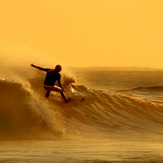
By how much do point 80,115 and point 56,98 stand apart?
3.53ft

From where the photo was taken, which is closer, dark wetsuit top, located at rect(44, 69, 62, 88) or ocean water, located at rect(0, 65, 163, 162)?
ocean water, located at rect(0, 65, 163, 162)

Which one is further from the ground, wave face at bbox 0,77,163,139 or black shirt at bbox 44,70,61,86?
black shirt at bbox 44,70,61,86

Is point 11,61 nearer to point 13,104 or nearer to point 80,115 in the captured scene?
point 80,115

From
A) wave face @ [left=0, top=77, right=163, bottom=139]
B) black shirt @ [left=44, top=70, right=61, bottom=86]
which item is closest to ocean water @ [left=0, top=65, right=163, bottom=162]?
wave face @ [left=0, top=77, right=163, bottom=139]

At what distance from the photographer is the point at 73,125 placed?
55.0 feet

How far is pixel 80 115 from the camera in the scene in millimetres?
17984

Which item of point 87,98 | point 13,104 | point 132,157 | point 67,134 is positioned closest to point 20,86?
point 13,104

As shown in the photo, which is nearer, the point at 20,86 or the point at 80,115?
the point at 20,86

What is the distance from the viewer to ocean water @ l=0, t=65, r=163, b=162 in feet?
36.1

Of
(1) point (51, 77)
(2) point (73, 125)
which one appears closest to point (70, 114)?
(2) point (73, 125)

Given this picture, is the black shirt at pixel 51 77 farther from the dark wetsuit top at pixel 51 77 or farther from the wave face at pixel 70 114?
the wave face at pixel 70 114

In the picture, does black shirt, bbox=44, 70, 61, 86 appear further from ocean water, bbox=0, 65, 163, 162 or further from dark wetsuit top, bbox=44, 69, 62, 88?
ocean water, bbox=0, 65, 163, 162

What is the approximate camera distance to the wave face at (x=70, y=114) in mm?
14336

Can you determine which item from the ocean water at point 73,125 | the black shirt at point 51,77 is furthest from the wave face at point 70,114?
the black shirt at point 51,77
